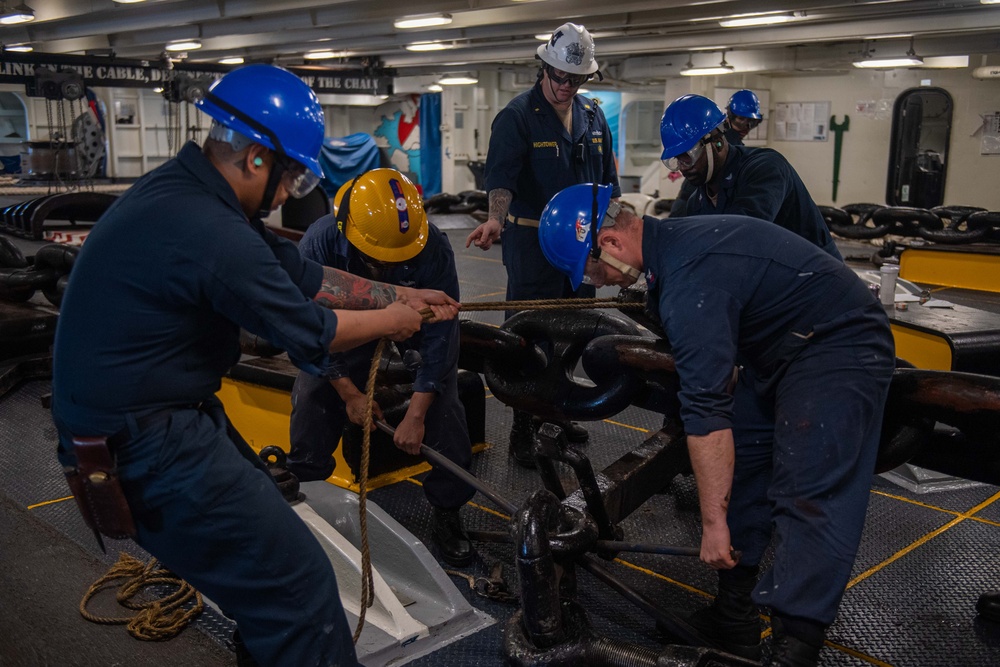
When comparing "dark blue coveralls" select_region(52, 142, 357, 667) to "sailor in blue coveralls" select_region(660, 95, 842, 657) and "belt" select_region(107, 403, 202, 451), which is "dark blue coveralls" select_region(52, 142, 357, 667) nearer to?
"belt" select_region(107, 403, 202, 451)

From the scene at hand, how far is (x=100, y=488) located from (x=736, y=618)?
1.79 meters

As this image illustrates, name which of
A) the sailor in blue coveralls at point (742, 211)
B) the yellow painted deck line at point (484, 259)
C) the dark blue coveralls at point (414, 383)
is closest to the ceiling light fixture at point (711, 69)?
the yellow painted deck line at point (484, 259)

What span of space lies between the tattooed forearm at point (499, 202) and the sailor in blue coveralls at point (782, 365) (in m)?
1.68

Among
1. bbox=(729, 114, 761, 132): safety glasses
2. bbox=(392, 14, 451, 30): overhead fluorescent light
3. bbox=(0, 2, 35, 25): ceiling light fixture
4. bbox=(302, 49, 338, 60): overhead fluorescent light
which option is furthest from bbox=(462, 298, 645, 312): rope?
bbox=(302, 49, 338, 60): overhead fluorescent light

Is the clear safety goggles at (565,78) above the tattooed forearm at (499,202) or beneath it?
above

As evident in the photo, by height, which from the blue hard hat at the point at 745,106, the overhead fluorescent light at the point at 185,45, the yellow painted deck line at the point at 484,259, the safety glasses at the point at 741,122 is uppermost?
the overhead fluorescent light at the point at 185,45

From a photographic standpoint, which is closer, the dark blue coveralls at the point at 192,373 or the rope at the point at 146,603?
the dark blue coveralls at the point at 192,373

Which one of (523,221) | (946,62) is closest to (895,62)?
(946,62)

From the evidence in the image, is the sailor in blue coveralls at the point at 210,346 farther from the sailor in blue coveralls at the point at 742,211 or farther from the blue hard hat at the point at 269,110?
the sailor in blue coveralls at the point at 742,211

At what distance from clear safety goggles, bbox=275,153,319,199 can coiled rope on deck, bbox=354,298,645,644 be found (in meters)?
0.54

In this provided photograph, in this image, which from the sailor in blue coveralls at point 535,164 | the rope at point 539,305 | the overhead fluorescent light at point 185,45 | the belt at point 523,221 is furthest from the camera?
the overhead fluorescent light at point 185,45

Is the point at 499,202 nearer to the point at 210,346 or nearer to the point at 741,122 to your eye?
the point at 741,122

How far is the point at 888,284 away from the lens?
17.4 feet

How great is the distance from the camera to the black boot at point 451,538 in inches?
127
